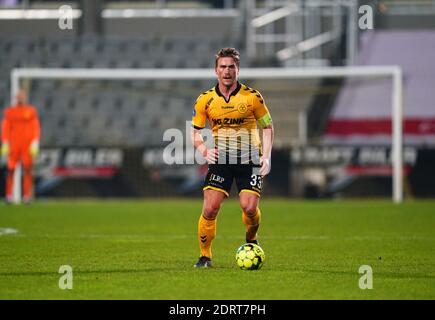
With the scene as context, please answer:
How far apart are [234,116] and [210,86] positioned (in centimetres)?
1602

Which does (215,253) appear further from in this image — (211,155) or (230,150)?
(211,155)

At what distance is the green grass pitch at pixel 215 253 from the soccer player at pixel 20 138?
68.0 inches

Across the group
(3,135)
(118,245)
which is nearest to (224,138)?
(118,245)

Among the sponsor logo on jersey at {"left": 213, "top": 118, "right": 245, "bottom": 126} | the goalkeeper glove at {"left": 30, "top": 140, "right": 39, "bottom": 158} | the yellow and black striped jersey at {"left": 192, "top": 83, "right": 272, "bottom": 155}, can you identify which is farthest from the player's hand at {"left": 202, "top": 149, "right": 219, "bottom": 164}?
the goalkeeper glove at {"left": 30, "top": 140, "right": 39, "bottom": 158}

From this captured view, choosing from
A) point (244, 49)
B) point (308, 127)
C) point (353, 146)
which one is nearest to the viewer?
point (353, 146)

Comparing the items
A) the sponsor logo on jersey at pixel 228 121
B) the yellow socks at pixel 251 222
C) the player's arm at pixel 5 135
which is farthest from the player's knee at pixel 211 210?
the player's arm at pixel 5 135

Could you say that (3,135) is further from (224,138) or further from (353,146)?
(224,138)

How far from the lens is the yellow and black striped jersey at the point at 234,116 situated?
8.60m

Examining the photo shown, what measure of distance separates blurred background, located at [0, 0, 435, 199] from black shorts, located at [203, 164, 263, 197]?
11603 mm

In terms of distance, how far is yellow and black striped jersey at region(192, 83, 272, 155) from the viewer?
8.60m

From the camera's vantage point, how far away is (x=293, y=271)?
8.24m

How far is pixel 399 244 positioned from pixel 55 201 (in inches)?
464

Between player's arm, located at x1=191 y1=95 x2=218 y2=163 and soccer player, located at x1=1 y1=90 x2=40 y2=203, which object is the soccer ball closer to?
player's arm, located at x1=191 y1=95 x2=218 y2=163

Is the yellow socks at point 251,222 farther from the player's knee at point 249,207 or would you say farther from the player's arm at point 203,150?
the player's arm at point 203,150
